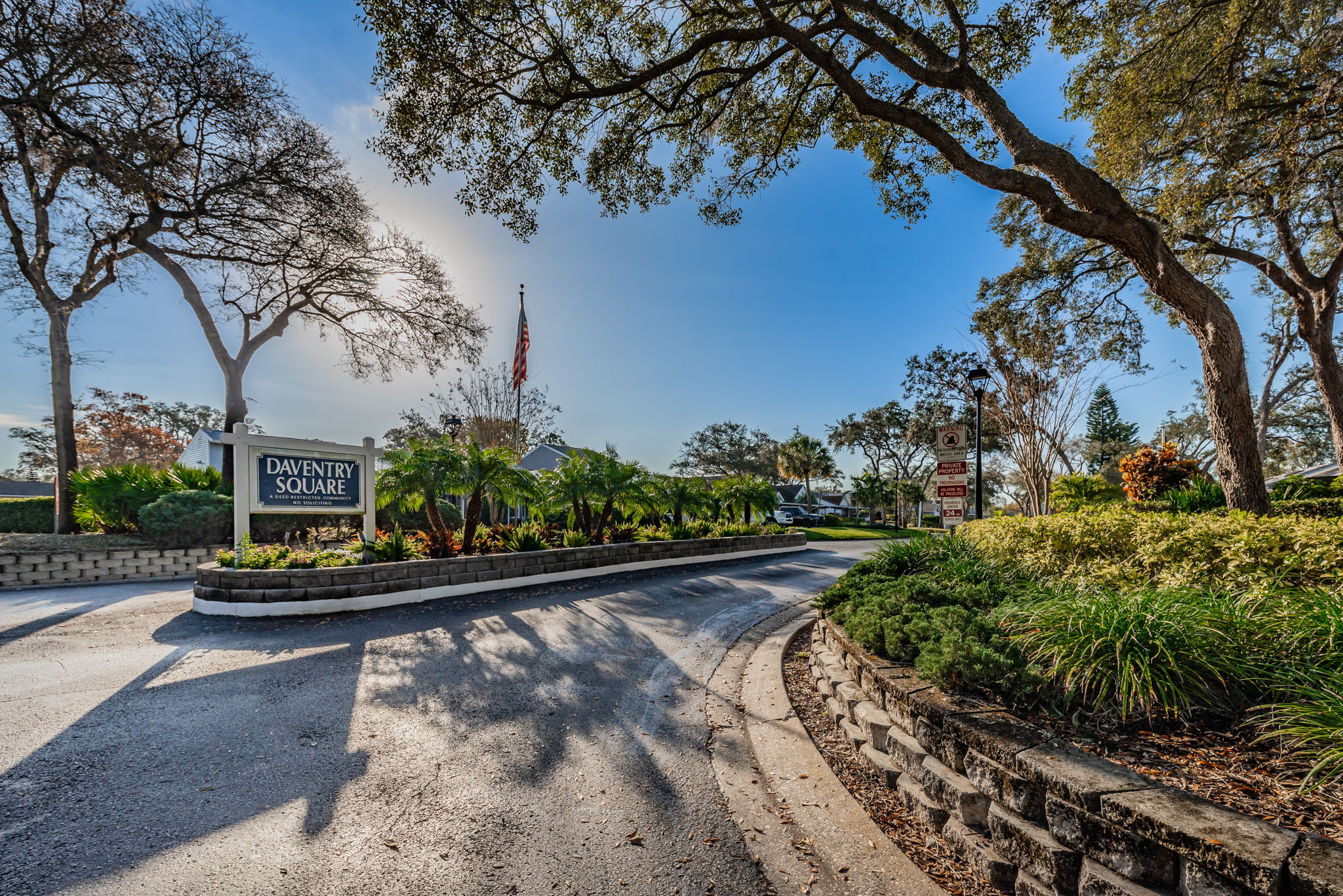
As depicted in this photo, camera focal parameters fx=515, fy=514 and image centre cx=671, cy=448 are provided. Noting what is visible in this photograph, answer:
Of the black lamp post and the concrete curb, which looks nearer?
the concrete curb

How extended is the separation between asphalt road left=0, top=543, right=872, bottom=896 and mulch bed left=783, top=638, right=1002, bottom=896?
0.78 metres

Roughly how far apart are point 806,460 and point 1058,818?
39725mm

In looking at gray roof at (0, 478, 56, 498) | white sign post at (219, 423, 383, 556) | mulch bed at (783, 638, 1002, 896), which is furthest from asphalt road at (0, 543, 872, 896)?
gray roof at (0, 478, 56, 498)

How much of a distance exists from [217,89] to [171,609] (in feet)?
41.2

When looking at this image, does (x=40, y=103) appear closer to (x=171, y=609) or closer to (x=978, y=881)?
(x=171, y=609)

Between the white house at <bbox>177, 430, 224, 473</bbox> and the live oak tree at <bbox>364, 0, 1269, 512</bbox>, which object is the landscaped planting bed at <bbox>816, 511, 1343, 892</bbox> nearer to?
the live oak tree at <bbox>364, 0, 1269, 512</bbox>

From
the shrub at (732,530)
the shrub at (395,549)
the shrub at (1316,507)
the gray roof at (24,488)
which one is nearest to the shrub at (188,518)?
the shrub at (395,549)

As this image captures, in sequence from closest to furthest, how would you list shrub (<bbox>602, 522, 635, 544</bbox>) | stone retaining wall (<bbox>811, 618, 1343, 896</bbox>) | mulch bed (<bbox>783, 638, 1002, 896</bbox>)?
1. stone retaining wall (<bbox>811, 618, 1343, 896</bbox>)
2. mulch bed (<bbox>783, 638, 1002, 896</bbox>)
3. shrub (<bbox>602, 522, 635, 544</bbox>)

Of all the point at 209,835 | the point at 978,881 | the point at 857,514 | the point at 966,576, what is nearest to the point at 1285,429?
the point at 857,514

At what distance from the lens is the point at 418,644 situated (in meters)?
5.48

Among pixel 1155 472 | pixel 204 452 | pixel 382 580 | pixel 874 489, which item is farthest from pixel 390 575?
pixel 874 489

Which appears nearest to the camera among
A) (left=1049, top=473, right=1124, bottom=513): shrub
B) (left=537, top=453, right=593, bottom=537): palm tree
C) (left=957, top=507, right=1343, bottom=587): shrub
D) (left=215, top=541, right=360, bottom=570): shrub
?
(left=957, top=507, right=1343, bottom=587): shrub

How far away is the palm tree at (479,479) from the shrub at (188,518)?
5.86 meters

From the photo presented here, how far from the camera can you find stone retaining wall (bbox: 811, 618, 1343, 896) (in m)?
1.53
